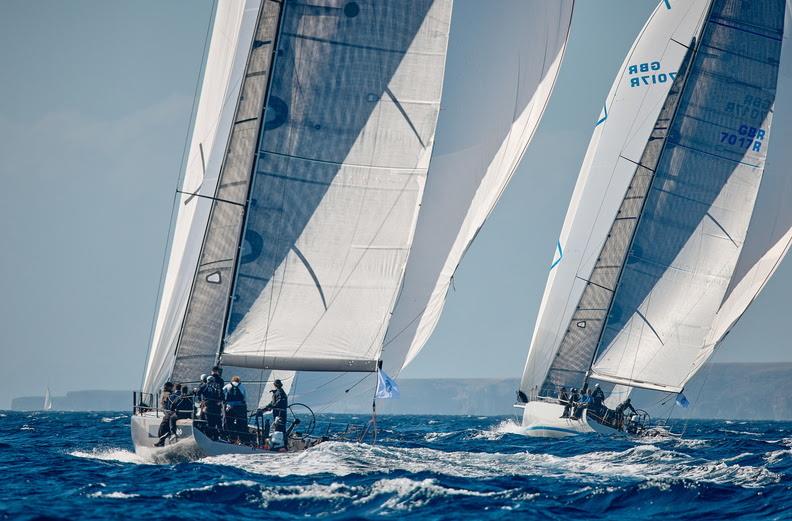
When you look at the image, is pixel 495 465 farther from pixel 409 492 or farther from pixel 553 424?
Result: pixel 553 424

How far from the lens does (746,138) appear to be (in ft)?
108

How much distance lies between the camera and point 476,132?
79.7 ft

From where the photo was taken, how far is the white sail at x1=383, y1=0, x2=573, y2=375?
78.9 feet

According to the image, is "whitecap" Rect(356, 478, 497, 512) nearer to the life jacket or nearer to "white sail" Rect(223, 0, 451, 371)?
the life jacket

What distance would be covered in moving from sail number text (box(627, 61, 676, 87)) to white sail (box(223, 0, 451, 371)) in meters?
13.1

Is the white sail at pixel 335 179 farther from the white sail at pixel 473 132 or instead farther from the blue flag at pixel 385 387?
the white sail at pixel 473 132

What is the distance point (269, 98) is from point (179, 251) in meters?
3.35

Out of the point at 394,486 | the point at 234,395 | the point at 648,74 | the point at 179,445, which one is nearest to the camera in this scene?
the point at 394,486

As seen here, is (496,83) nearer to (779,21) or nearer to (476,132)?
(476,132)

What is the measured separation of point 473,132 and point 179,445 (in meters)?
9.21

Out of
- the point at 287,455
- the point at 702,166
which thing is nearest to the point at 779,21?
the point at 702,166

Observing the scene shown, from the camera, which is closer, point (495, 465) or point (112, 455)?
point (495, 465)

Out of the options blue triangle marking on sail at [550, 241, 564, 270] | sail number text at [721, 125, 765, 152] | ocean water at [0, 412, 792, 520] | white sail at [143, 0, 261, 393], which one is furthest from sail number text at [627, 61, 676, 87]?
white sail at [143, 0, 261, 393]

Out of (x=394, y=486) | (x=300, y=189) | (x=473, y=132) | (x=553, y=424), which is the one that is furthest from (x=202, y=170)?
→ (x=553, y=424)
